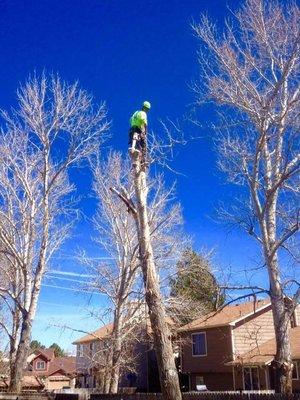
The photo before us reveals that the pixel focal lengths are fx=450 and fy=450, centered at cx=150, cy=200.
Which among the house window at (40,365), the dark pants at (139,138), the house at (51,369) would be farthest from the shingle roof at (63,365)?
the dark pants at (139,138)

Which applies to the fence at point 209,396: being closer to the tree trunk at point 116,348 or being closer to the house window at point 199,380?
the tree trunk at point 116,348

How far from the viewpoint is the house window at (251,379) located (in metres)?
25.6

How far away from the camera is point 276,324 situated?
1033 cm

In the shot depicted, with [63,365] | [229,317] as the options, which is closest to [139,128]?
[229,317]

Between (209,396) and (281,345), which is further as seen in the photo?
(209,396)

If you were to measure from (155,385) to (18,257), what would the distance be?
961 inches

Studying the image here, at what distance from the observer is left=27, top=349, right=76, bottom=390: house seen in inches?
2250

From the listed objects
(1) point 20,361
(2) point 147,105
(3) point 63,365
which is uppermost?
(2) point 147,105

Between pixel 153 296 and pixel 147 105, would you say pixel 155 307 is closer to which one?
pixel 153 296

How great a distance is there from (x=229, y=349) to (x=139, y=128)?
71.6 ft

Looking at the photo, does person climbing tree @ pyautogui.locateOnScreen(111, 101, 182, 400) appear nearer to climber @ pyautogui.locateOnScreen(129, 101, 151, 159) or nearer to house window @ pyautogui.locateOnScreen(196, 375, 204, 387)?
climber @ pyautogui.locateOnScreen(129, 101, 151, 159)

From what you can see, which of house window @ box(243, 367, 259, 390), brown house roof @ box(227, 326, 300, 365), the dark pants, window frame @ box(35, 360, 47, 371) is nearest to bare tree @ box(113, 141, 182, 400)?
the dark pants

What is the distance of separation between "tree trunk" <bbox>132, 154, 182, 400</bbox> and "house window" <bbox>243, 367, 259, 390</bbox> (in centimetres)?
2027

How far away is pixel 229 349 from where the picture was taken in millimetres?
27703
